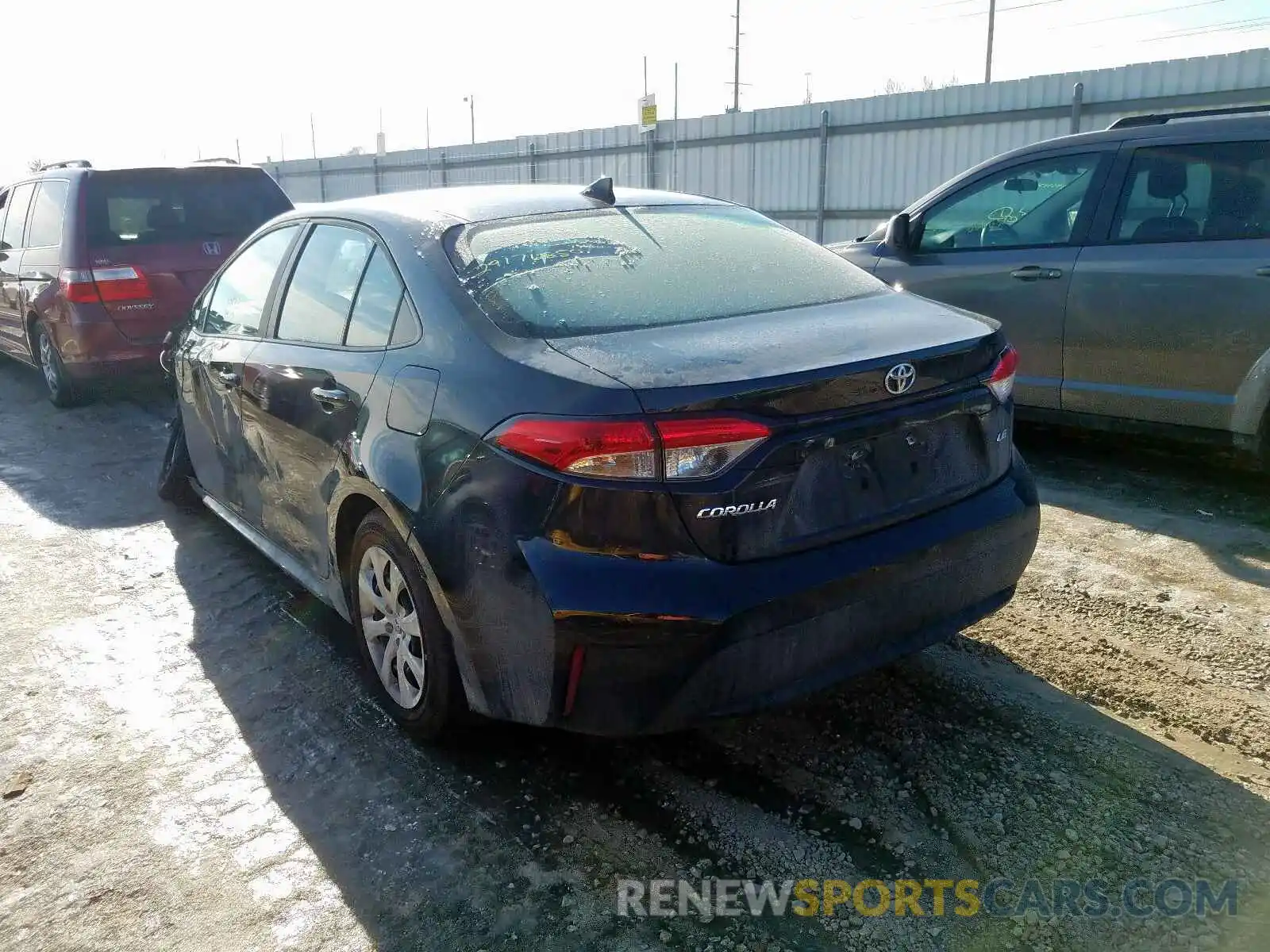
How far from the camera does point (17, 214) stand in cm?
891

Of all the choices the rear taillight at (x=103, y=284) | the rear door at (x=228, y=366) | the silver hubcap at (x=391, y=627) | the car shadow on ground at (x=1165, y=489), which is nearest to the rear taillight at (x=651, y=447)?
the silver hubcap at (x=391, y=627)

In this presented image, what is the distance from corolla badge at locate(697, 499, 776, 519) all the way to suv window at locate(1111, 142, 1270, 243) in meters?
3.60

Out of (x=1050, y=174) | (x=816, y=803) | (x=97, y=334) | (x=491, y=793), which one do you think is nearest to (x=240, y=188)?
(x=97, y=334)

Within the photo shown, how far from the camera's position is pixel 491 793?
2873 millimetres

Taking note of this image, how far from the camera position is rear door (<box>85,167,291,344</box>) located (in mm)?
7676

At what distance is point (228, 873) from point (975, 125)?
38.0 feet

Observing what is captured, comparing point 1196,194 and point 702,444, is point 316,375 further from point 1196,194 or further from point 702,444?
point 1196,194

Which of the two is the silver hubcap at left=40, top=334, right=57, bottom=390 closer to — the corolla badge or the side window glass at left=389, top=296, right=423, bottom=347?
the side window glass at left=389, top=296, right=423, bottom=347

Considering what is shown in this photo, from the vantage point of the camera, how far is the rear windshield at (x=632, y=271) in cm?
286

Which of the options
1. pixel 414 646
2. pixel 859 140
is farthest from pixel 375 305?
pixel 859 140

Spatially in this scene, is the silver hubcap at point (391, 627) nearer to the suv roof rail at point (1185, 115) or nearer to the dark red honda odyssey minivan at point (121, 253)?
the suv roof rail at point (1185, 115)

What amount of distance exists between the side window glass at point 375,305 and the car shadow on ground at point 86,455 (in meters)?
2.88

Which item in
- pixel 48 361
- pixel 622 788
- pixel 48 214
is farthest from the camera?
pixel 48 361

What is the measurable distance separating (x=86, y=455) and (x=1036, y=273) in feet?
20.0
